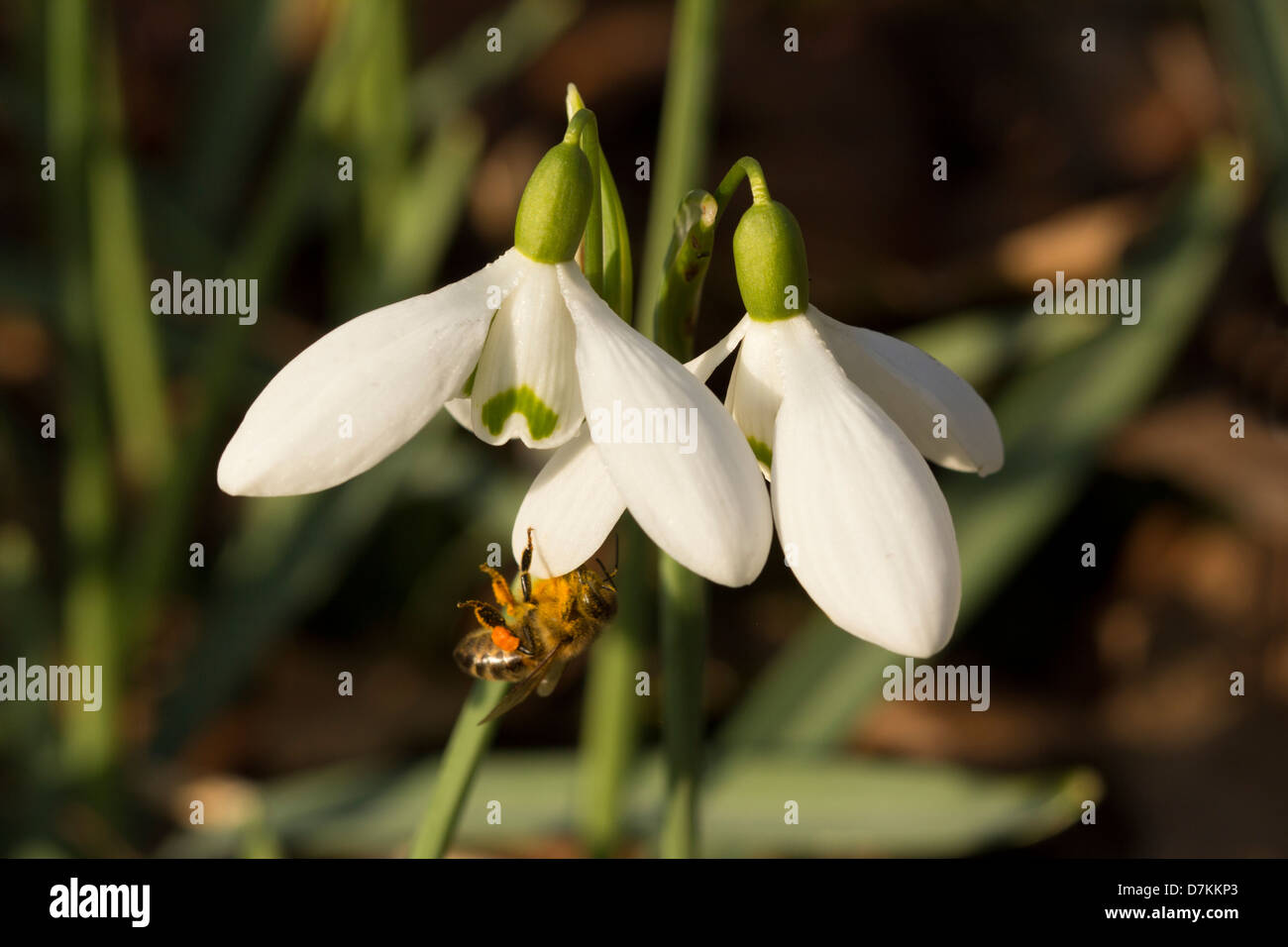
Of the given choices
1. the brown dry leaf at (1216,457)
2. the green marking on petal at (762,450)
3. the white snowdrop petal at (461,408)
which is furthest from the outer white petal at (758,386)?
the brown dry leaf at (1216,457)

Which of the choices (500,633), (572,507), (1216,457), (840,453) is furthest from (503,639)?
(1216,457)

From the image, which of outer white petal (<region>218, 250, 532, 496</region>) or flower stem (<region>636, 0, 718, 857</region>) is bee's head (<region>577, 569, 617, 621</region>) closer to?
flower stem (<region>636, 0, 718, 857</region>)

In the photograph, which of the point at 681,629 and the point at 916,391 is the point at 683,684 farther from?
the point at 916,391

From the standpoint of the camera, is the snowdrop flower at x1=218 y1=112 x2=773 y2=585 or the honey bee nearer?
the snowdrop flower at x1=218 y1=112 x2=773 y2=585

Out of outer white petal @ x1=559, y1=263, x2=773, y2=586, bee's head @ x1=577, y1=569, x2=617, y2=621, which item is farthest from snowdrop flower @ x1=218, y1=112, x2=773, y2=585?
bee's head @ x1=577, y1=569, x2=617, y2=621

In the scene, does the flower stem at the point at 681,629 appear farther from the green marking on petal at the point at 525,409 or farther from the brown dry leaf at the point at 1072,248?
the brown dry leaf at the point at 1072,248
